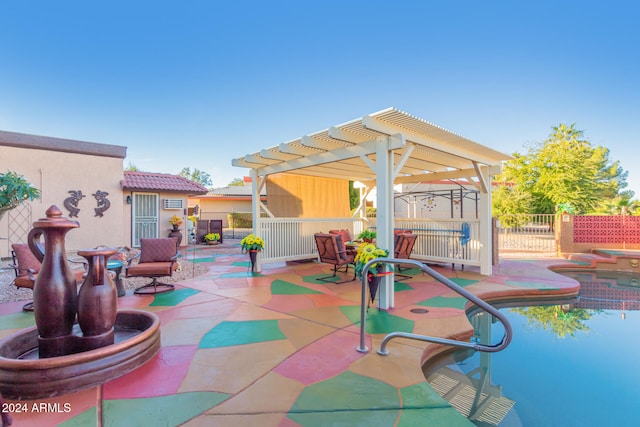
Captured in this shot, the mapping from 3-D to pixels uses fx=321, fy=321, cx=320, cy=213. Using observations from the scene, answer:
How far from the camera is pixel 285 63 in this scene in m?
11.5

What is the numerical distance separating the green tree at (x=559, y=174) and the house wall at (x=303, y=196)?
1313 cm

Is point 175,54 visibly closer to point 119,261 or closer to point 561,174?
point 119,261

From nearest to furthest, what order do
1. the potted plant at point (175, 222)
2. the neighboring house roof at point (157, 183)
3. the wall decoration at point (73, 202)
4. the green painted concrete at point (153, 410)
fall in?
1. the green painted concrete at point (153, 410)
2. the wall decoration at point (73, 202)
3. the neighboring house roof at point (157, 183)
4. the potted plant at point (175, 222)

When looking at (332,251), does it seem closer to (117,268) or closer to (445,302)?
(445,302)

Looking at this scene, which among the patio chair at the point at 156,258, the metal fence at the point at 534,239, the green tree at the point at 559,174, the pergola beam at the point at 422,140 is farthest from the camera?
the green tree at the point at 559,174

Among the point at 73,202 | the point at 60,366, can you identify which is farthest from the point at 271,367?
the point at 73,202

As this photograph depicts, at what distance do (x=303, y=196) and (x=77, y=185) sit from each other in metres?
7.29

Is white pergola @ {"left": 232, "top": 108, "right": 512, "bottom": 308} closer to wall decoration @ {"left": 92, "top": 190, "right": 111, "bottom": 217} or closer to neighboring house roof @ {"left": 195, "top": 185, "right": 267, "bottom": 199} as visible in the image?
wall decoration @ {"left": 92, "top": 190, "right": 111, "bottom": 217}

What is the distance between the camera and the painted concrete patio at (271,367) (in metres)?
2.24

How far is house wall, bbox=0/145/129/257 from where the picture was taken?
9359 millimetres

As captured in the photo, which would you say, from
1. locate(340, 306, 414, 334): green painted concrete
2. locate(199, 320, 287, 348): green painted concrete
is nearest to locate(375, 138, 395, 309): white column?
locate(340, 306, 414, 334): green painted concrete

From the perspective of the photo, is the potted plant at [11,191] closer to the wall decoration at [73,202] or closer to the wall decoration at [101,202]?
the wall decoration at [73,202]

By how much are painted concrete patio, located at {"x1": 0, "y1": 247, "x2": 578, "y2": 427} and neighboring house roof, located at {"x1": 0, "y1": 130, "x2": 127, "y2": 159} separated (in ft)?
21.8

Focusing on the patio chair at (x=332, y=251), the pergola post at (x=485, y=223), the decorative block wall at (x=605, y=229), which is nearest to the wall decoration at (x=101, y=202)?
the patio chair at (x=332, y=251)
